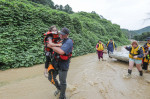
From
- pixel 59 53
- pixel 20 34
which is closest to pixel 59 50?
pixel 59 53

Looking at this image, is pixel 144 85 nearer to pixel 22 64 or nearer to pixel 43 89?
pixel 43 89

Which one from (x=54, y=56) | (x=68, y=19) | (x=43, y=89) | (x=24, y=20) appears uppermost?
(x=68, y=19)

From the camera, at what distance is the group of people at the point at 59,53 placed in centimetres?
238

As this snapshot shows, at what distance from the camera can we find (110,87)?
3768mm

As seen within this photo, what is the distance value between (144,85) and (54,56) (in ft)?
12.6

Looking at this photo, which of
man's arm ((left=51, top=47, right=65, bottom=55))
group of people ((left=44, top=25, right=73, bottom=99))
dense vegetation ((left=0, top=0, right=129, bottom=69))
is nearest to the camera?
man's arm ((left=51, top=47, right=65, bottom=55))

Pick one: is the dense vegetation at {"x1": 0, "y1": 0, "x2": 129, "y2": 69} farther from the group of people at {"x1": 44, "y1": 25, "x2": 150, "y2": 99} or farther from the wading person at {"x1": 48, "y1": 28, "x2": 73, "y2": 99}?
the wading person at {"x1": 48, "y1": 28, "x2": 73, "y2": 99}

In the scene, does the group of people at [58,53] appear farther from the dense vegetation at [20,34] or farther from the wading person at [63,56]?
the dense vegetation at [20,34]

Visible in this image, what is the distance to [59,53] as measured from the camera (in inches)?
89.6

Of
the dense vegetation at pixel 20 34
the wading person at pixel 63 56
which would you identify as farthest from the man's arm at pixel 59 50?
the dense vegetation at pixel 20 34

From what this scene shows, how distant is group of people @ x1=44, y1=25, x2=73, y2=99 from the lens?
238 centimetres

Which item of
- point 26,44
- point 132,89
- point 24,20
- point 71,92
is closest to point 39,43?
point 26,44

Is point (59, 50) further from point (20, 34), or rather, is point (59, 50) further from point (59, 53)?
point (20, 34)

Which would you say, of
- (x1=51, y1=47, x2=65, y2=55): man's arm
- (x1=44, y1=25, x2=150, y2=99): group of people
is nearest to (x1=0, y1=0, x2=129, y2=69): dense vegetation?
(x1=44, y1=25, x2=150, y2=99): group of people
